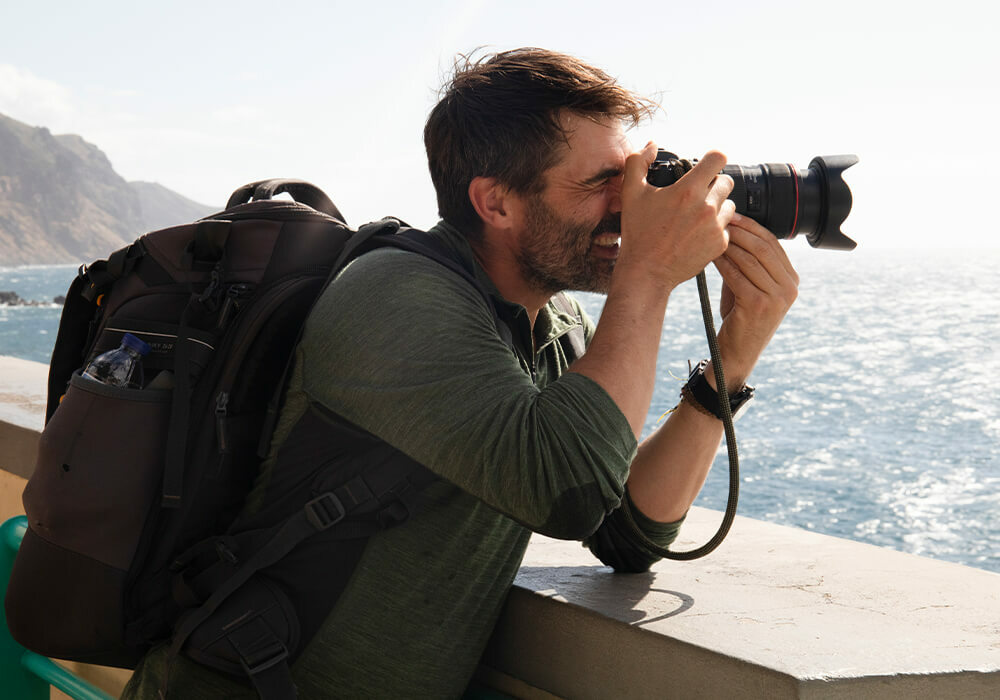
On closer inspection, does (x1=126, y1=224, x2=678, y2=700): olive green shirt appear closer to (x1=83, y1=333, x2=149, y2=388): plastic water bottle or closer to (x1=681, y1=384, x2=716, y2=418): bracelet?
(x1=83, y1=333, x2=149, y2=388): plastic water bottle

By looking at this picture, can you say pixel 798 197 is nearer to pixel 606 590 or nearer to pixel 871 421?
pixel 606 590

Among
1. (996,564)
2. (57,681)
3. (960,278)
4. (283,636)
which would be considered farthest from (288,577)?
(960,278)

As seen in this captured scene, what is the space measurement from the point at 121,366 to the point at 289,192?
46 centimetres

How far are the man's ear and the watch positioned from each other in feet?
1.30

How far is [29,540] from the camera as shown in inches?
48.2

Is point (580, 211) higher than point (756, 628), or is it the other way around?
point (580, 211)

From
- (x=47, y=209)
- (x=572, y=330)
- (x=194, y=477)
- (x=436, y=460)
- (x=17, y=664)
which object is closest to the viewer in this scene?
(x=436, y=460)

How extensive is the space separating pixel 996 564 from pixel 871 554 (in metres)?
19.8

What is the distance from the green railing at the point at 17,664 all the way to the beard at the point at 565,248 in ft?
3.90

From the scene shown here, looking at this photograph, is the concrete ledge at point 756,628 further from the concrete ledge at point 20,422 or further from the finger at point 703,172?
the concrete ledge at point 20,422

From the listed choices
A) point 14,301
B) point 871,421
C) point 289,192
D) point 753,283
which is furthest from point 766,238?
point 14,301

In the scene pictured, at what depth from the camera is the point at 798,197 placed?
1485 millimetres

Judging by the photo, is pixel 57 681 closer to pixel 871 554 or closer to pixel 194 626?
pixel 194 626

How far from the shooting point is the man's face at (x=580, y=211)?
4.73ft
